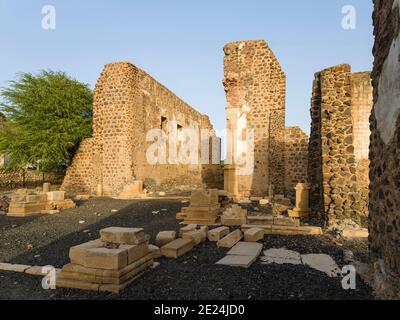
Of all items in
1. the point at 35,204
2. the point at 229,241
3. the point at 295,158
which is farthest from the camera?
the point at 295,158

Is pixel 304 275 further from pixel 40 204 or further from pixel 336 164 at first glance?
pixel 40 204

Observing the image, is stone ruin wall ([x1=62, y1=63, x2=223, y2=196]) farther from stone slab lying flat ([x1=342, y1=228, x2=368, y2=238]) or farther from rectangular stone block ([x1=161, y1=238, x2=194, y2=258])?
stone slab lying flat ([x1=342, y1=228, x2=368, y2=238])

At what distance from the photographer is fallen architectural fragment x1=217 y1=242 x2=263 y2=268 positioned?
4.49 metres

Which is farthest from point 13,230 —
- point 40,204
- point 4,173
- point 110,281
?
point 4,173

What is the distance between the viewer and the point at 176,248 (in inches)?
199

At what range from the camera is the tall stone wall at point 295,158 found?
43.6ft

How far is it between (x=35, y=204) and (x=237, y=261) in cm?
811

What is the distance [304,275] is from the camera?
406 cm

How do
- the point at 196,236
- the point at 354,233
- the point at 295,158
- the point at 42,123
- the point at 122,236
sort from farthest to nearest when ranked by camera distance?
the point at 42,123 → the point at 295,158 → the point at 354,233 → the point at 196,236 → the point at 122,236

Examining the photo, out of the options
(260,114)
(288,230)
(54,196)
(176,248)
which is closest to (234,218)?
(288,230)

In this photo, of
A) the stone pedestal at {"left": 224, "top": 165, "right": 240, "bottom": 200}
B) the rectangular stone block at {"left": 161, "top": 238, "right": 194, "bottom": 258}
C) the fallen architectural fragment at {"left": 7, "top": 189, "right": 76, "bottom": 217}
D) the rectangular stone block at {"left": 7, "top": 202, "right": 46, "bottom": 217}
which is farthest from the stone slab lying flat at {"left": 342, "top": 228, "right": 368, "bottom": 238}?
the rectangular stone block at {"left": 7, "top": 202, "right": 46, "bottom": 217}

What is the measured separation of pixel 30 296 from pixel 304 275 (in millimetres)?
3531

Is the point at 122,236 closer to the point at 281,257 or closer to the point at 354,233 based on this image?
the point at 281,257

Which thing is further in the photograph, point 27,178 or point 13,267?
point 27,178
